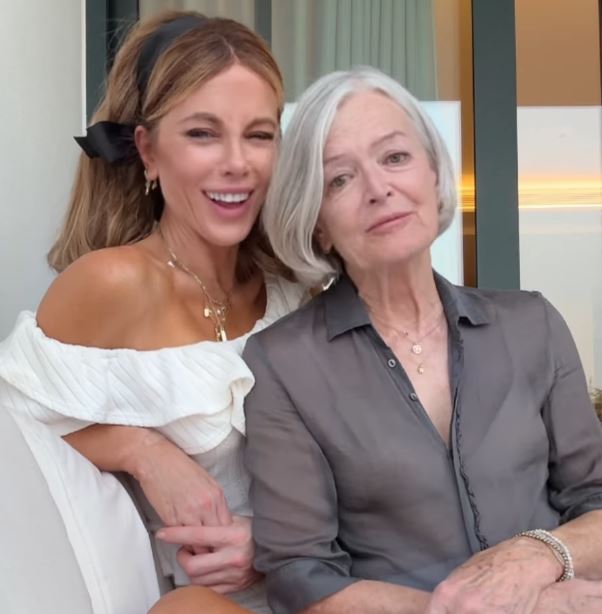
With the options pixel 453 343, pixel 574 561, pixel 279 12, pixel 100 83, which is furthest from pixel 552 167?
pixel 574 561

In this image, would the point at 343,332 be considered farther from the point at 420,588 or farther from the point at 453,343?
the point at 420,588

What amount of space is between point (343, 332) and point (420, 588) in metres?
0.42

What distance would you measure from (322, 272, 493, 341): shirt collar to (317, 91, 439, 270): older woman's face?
66 mm

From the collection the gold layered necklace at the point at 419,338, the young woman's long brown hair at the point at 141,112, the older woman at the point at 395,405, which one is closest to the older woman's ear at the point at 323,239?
the older woman at the point at 395,405

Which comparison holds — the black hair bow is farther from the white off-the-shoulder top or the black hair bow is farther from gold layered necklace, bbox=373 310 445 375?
gold layered necklace, bbox=373 310 445 375

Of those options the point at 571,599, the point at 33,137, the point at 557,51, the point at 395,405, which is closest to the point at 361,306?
the point at 395,405

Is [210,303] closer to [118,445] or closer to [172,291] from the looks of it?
[172,291]

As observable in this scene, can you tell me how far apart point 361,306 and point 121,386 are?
44 cm

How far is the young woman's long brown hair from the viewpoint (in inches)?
63.9

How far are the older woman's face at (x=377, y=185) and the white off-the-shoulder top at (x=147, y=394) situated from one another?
11.7 inches

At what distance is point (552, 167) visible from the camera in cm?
338

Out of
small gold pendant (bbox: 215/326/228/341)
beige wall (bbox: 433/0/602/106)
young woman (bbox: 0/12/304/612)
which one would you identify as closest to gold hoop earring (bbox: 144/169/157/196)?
young woman (bbox: 0/12/304/612)

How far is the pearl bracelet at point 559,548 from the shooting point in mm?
1226

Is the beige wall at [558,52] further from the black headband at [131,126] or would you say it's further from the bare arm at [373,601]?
the bare arm at [373,601]
